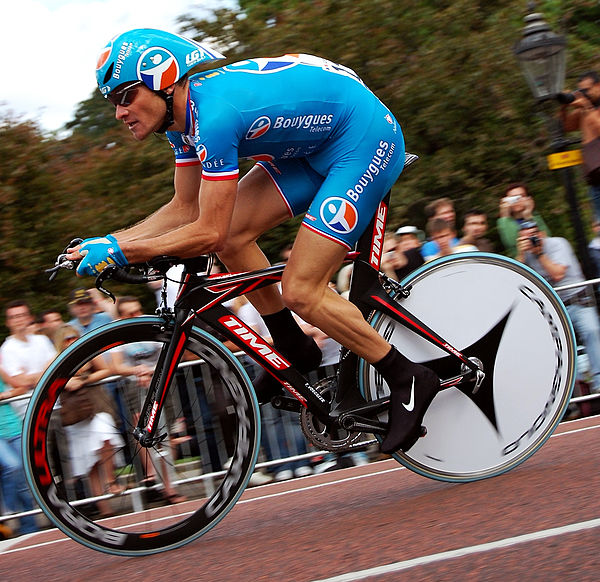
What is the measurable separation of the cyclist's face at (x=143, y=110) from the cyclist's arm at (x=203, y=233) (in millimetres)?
351

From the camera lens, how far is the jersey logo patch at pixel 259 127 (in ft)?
13.3

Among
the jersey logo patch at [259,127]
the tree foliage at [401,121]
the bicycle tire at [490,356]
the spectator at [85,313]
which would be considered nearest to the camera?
the jersey logo patch at [259,127]

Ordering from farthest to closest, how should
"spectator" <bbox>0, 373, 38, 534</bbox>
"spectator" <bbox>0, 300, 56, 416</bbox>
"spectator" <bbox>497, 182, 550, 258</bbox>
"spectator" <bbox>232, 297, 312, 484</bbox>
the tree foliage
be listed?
the tree foliage, "spectator" <bbox>497, 182, 550, 258</bbox>, "spectator" <bbox>0, 300, 56, 416</bbox>, "spectator" <bbox>0, 373, 38, 534</bbox>, "spectator" <bbox>232, 297, 312, 484</bbox>

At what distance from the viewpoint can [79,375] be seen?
13.9 feet

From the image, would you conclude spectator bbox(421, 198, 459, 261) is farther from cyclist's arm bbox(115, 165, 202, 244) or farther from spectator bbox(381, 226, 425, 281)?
cyclist's arm bbox(115, 165, 202, 244)

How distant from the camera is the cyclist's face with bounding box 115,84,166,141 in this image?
3971 mm

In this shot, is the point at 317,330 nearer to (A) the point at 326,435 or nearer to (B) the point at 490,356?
(B) the point at 490,356

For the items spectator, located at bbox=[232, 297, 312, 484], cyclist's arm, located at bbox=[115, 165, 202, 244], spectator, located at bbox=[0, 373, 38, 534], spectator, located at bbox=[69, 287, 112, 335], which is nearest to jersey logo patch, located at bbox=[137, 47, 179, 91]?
cyclist's arm, located at bbox=[115, 165, 202, 244]

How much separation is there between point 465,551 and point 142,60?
7.54ft

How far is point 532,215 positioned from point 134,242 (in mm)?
5355

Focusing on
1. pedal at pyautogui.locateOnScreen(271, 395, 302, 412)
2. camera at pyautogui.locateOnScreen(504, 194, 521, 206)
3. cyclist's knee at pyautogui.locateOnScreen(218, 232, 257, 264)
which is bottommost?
pedal at pyautogui.locateOnScreen(271, 395, 302, 412)

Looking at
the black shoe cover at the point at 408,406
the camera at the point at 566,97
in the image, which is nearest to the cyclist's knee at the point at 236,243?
the black shoe cover at the point at 408,406

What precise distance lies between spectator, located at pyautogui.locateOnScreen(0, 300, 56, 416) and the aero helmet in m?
3.66

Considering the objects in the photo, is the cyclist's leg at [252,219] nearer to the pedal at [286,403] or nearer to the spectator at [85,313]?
the pedal at [286,403]
